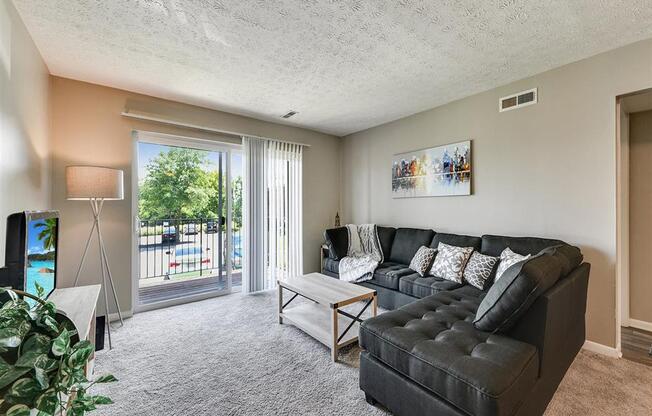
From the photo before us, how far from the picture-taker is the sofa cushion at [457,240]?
2.95 metres

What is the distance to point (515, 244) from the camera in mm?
2629

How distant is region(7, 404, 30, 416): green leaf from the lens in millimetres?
535

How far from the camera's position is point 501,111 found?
2945mm

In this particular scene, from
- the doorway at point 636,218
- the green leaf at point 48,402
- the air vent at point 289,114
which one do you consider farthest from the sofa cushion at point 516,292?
the air vent at point 289,114

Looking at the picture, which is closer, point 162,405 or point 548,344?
point 548,344

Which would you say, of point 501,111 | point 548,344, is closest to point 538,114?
point 501,111

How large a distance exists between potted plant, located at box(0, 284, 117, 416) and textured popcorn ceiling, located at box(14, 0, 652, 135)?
74.5 inches

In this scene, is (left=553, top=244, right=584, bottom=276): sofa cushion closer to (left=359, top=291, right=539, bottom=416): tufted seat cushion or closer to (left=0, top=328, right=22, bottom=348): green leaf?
(left=359, top=291, right=539, bottom=416): tufted seat cushion

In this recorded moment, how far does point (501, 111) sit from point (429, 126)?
0.86 metres

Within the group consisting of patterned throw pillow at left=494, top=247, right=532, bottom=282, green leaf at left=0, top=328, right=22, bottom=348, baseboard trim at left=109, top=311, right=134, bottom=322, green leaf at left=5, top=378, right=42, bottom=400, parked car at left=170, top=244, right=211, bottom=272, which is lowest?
baseboard trim at left=109, top=311, right=134, bottom=322

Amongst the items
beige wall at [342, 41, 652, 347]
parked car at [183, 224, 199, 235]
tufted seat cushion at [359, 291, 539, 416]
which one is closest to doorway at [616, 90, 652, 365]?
beige wall at [342, 41, 652, 347]

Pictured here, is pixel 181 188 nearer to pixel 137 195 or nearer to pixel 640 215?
pixel 137 195

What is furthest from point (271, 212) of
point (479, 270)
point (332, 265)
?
point (479, 270)

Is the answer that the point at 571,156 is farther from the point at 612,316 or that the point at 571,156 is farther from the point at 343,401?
the point at 343,401
